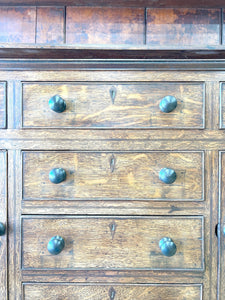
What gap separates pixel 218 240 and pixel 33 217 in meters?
0.56

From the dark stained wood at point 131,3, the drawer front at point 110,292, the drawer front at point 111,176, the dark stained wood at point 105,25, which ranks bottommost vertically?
the drawer front at point 110,292

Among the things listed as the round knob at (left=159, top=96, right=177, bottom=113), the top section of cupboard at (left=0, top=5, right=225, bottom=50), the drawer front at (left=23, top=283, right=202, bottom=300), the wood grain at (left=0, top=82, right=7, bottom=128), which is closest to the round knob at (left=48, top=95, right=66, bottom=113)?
the wood grain at (left=0, top=82, right=7, bottom=128)

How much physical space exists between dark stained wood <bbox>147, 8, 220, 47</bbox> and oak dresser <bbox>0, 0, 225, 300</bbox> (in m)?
0.32

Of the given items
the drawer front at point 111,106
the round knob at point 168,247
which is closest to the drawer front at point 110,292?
the round knob at point 168,247

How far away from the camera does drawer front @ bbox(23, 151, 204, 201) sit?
0.70 m

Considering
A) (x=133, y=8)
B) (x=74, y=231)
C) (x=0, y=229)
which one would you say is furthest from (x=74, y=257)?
(x=133, y=8)

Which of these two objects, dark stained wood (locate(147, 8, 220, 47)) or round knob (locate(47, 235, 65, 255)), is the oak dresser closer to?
round knob (locate(47, 235, 65, 255))

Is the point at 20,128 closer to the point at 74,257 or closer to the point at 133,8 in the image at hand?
the point at 74,257

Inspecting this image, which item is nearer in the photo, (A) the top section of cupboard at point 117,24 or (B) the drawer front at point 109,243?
(B) the drawer front at point 109,243

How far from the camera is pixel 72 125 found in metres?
0.70

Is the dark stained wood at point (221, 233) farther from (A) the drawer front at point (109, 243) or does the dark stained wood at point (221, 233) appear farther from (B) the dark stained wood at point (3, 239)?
(B) the dark stained wood at point (3, 239)

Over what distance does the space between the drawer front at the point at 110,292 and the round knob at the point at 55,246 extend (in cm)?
14

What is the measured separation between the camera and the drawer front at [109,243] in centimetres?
70

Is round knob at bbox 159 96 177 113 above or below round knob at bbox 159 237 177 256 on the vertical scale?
above
